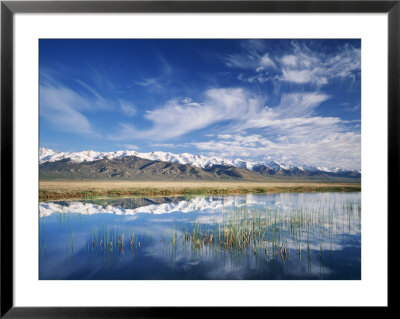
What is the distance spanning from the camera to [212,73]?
217 centimetres

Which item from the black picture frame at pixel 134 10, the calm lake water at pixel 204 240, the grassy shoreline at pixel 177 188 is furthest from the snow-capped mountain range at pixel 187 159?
the black picture frame at pixel 134 10

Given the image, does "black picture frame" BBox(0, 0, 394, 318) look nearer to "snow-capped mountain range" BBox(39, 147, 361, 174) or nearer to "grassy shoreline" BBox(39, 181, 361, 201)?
"grassy shoreline" BBox(39, 181, 361, 201)

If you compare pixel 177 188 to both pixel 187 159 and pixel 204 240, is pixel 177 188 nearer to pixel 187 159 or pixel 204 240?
pixel 187 159

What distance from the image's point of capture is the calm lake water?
1729mm

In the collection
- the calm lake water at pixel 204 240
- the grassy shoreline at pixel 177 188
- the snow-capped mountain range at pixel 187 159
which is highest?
the snow-capped mountain range at pixel 187 159

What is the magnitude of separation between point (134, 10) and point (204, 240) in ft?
6.42

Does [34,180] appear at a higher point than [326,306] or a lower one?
higher

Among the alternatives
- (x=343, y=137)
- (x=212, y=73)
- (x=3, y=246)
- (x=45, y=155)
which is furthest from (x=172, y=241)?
(x=343, y=137)

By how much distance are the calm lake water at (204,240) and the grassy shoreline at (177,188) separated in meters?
0.14

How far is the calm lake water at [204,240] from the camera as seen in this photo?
1.73 meters

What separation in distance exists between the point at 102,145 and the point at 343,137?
8.75 feet

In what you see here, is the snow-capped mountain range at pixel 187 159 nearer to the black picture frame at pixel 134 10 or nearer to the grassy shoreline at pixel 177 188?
the grassy shoreline at pixel 177 188

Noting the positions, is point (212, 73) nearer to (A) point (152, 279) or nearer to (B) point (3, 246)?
(A) point (152, 279)

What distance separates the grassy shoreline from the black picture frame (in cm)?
58
